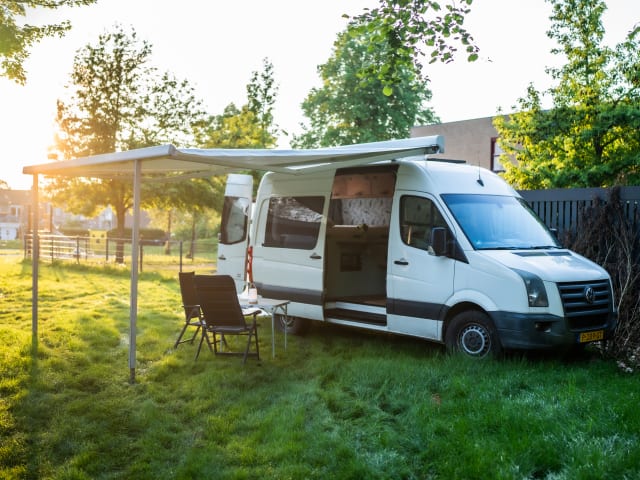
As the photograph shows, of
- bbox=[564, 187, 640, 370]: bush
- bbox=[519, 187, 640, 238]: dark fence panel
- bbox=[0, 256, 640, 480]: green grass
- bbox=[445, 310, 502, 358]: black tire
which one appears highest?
bbox=[519, 187, 640, 238]: dark fence panel

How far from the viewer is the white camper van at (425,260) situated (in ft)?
24.2

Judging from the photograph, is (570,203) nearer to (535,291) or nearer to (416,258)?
(416,258)

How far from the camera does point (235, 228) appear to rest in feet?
47.9

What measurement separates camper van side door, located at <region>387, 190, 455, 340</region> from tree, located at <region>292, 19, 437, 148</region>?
24705mm

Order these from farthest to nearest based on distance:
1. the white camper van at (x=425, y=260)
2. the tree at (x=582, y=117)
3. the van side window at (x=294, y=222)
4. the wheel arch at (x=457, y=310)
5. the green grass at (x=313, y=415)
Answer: the tree at (x=582, y=117)
the van side window at (x=294, y=222)
the wheel arch at (x=457, y=310)
the white camper van at (x=425, y=260)
the green grass at (x=313, y=415)

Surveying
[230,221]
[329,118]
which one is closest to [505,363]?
[230,221]

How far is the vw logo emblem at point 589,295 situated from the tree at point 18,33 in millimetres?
12023

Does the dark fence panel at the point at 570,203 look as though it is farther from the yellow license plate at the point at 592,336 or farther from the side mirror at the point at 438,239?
the side mirror at the point at 438,239

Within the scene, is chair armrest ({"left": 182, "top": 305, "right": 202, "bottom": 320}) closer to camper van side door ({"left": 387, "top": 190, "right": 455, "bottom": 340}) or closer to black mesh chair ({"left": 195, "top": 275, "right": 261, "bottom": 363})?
black mesh chair ({"left": 195, "top": 275, "right": 261, "bottom": 363})

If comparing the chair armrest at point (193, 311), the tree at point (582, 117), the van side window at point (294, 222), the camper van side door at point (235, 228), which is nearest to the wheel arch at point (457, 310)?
the van side window at point (294, 222)

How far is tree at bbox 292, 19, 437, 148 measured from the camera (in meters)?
33.7

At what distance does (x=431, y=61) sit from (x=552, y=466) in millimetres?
7801

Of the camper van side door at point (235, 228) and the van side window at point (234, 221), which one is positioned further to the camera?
the van side window at point (234, 221)

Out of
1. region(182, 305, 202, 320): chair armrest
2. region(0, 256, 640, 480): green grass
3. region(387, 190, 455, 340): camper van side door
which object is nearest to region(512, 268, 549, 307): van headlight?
region(0, 256, 640, 480): green grass
